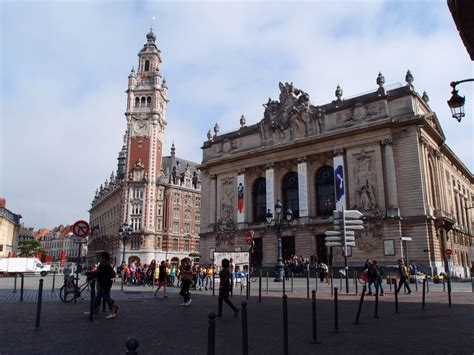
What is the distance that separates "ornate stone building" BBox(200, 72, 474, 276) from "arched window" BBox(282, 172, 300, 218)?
0.11m

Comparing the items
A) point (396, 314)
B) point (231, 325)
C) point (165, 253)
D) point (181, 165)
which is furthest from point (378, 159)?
point (181, 165)

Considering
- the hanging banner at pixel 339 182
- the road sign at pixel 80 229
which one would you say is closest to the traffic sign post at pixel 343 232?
the road sign at pixel 80 229

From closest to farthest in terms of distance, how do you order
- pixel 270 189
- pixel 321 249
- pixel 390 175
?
1. pixel 390 175
2. pixel 321 249
3. pixel 270 189

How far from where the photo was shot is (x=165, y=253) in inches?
2854

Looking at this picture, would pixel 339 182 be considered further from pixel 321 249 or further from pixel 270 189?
pixel 270 189

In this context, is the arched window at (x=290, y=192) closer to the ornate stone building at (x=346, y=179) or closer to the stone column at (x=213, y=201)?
the ornate stone building at (x=346, y=179)

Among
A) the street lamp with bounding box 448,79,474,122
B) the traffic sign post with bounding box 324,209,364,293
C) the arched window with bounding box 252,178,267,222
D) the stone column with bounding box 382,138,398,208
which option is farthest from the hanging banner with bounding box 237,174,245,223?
the street lamp with bounding box 448,79,474,122

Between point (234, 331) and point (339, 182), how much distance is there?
32.2 m

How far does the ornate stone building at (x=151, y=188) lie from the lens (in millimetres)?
71375

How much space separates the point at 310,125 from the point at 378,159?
28.1ft

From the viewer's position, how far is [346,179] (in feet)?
132

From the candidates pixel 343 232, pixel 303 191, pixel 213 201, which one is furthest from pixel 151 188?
pixel 343 232

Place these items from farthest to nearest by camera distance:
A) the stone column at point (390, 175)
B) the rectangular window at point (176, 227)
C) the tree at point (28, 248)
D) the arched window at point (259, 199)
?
the tree at point (28, 248)
the rectangular window at point (176, 227)
the arched window at point (259, 199)
the stone column at point (390, 175)

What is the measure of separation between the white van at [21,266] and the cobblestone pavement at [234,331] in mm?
40944
